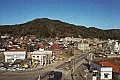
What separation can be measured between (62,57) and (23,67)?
4717 millimetres

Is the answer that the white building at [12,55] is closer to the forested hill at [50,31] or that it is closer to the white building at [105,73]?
the white building at [105,73]

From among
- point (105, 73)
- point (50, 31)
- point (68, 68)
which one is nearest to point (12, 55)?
point (68, 68)

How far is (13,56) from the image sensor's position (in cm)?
1478

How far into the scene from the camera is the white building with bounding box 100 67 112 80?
8.94 meters

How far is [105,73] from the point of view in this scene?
29.6 ft

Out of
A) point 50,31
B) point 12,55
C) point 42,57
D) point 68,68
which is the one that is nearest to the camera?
point 68,68

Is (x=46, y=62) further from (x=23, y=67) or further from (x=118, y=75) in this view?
(x=118, y=75)

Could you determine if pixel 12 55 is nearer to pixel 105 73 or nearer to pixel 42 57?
pixel 42 57

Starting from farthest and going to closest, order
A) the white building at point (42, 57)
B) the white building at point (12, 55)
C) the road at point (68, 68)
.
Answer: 1. the white building at point (12, 55)
2. the white building at point (42, 57)
3. the road at point (68, 68)

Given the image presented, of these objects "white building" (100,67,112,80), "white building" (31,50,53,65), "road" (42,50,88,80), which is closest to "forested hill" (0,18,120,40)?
"white building" (31,50,53,65)

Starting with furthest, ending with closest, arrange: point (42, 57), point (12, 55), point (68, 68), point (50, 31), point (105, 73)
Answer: point (50, 31) → point (12, 55) → point (42, 57) → point (68, 68) → point (105, 73)

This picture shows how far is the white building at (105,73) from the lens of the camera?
29.3ft

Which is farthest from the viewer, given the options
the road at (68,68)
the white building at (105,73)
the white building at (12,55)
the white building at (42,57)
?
the white building at (12,55)

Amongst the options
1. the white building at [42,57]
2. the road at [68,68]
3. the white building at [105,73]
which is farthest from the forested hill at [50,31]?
the white building at [105,73]
